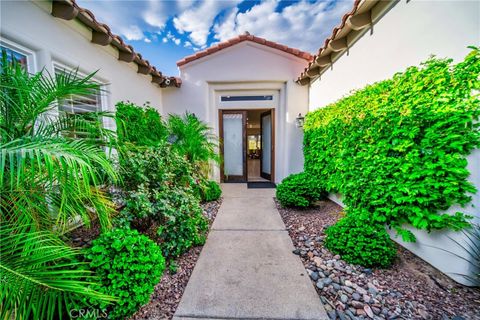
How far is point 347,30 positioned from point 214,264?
14.4 feet

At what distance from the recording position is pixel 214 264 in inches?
86.7

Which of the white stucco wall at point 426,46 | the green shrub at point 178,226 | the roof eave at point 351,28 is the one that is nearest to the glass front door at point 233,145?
the roof eave at point 351,28

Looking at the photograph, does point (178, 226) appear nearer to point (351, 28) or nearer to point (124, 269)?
point (124, 269)

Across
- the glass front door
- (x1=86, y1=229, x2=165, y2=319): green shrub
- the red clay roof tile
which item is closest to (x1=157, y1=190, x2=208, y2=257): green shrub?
(x1=86, y1=229, x2=165, y2=319): green shrub

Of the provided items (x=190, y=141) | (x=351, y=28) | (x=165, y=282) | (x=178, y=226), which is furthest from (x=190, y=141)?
(x=351, y=28)

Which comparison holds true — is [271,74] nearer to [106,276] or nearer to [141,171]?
[141,171]

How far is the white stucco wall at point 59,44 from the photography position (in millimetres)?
2164

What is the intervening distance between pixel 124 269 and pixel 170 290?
0.63 m

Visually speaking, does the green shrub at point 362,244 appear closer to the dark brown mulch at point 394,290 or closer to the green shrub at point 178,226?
the dark brown mulch at point 394,290

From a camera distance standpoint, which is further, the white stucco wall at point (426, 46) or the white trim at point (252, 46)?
the white trim at point (252, 46)

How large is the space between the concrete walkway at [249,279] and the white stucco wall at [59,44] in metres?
2.25

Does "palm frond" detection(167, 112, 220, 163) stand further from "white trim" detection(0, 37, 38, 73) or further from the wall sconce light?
the wall sconce light

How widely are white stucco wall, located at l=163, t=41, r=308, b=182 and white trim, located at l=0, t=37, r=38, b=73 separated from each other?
368cm

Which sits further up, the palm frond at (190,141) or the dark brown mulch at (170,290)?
the palm frond at (190,141)
